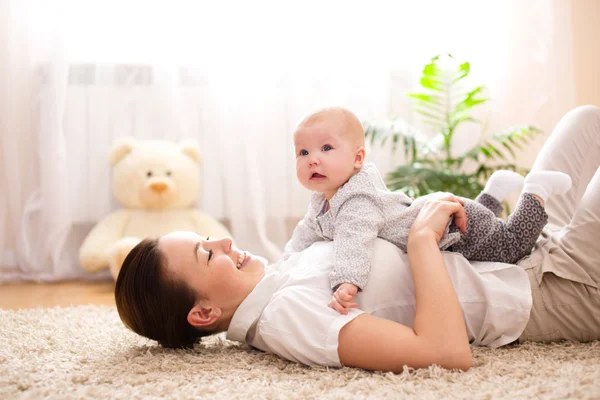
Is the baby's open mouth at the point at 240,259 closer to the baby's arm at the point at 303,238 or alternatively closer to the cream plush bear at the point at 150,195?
the baby's arm at the point at 303,238

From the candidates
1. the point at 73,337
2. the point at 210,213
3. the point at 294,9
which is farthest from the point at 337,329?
the point at 294,9

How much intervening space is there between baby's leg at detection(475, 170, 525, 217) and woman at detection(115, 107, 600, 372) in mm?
224

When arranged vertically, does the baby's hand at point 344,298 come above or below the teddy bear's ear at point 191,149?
below

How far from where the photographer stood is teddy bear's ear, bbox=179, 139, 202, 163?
2908mm

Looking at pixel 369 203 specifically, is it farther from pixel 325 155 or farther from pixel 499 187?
pixel 499 187

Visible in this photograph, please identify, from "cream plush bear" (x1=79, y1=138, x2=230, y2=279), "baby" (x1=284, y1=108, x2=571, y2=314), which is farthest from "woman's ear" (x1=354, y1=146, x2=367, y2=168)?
"cream plush bear" (x1=79, y1=138, x2=230, y2=279)

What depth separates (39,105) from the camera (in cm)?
288

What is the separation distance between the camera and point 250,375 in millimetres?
1160

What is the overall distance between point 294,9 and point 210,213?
1.16m

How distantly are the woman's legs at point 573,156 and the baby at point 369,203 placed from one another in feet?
0.77

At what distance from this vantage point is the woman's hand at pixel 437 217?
128 cm

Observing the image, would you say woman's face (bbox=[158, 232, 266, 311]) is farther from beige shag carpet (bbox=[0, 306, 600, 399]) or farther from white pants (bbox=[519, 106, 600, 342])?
white pants (bbox=[519, 106, 600, 342])

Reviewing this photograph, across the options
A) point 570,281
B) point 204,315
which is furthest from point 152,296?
point 570,281

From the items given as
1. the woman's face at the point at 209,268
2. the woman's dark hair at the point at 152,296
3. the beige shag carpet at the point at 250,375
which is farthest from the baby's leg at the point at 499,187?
the woman's dark hair at the point at 152,296
